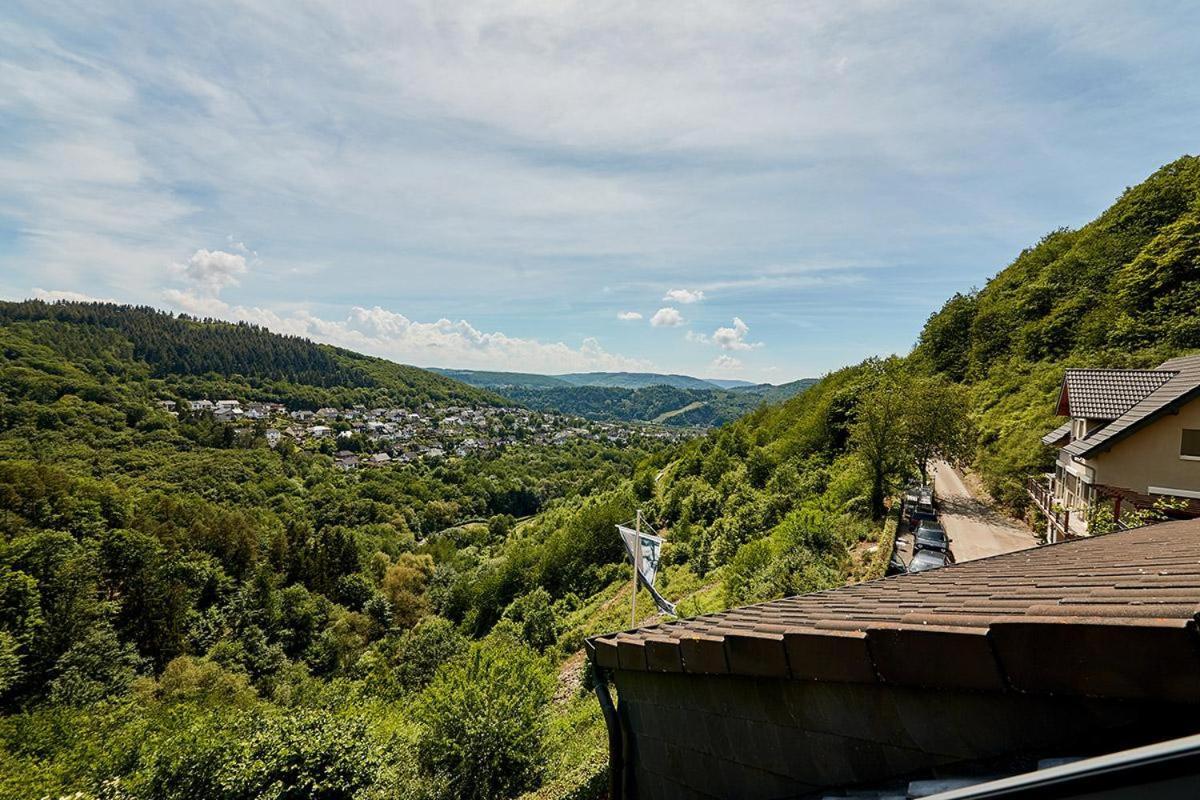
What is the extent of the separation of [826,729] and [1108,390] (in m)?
20.4

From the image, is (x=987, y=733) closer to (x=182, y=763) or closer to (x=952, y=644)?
(x=952, y=644)

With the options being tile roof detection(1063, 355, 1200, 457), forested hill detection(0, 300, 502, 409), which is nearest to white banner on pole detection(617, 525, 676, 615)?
tile roof detection(1063, 355, 1200, 457)

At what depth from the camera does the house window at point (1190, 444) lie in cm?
1246

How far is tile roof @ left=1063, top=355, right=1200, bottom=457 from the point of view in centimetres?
1250

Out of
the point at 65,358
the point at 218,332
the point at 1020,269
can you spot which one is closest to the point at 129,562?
the point at 1020,269

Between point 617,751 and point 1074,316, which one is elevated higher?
point 1074,316

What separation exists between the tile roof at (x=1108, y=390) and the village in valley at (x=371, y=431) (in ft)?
421

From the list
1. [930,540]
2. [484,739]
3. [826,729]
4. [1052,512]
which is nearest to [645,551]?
[484,739]

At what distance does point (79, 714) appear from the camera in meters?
24.0

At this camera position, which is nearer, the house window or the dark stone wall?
the dark stone wall

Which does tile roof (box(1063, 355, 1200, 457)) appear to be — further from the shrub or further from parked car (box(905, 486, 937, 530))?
the shrub

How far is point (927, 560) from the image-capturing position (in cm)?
1628

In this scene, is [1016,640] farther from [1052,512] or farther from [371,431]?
[371,431]

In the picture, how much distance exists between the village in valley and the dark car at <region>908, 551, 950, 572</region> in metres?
125
